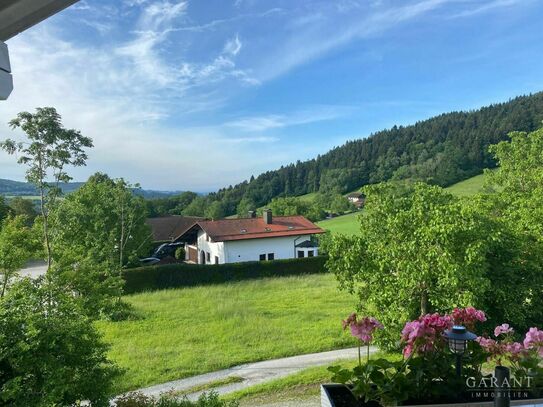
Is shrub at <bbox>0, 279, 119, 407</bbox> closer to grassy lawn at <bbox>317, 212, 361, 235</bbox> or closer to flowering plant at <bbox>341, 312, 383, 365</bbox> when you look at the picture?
flowering plant at <bbox>341, 312, 383, 365</bbox>

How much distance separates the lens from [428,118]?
7075cm

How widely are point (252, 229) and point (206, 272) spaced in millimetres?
5577

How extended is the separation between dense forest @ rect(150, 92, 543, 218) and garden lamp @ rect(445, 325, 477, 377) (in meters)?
41.3

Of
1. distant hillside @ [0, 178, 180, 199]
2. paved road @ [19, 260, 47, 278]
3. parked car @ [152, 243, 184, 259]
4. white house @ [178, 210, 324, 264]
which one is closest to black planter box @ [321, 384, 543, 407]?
distant hillside @ [0, 178, 180, 199]

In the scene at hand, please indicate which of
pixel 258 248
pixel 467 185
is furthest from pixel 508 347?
pixel 467 185

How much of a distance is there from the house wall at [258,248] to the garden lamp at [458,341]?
75.7ft

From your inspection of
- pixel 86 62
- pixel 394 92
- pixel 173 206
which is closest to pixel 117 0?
pixel 86 62

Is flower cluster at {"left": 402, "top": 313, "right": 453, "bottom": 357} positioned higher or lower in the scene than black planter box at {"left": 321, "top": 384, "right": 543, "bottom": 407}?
higher

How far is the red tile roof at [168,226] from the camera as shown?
35.0 metres

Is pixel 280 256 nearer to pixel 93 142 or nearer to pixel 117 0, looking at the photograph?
pixel 93 142

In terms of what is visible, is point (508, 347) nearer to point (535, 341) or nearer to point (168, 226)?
point (535, 341)

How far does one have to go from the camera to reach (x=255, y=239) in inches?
980

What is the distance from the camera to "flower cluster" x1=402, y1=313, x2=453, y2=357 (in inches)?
64.7

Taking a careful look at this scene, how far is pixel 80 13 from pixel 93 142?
29.5 ft
